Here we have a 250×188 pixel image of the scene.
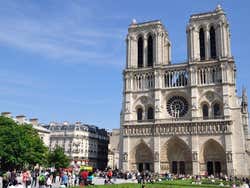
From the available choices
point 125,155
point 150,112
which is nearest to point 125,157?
point 125,155

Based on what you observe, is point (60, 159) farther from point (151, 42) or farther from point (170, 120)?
point (151, 42)

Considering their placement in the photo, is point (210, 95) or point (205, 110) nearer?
point (210, 95)

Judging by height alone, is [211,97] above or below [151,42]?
below

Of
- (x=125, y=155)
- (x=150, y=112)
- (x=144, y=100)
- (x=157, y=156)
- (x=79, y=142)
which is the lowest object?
(x=157, y=156)

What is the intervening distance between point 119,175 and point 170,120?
13128mm

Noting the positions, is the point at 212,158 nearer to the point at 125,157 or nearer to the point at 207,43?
the point at 125,157

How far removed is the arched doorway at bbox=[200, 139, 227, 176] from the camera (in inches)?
2205

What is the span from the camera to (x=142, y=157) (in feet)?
203

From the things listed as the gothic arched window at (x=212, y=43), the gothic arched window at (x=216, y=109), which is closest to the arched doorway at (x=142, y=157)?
the gothic arched window at (x=216, y=109)

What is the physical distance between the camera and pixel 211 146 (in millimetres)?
57219

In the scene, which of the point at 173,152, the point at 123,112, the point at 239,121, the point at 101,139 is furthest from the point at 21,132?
the point at 101,139

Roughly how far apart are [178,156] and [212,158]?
19.2 ft

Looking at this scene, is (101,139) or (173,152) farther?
(101,139)

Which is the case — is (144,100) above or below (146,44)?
below
